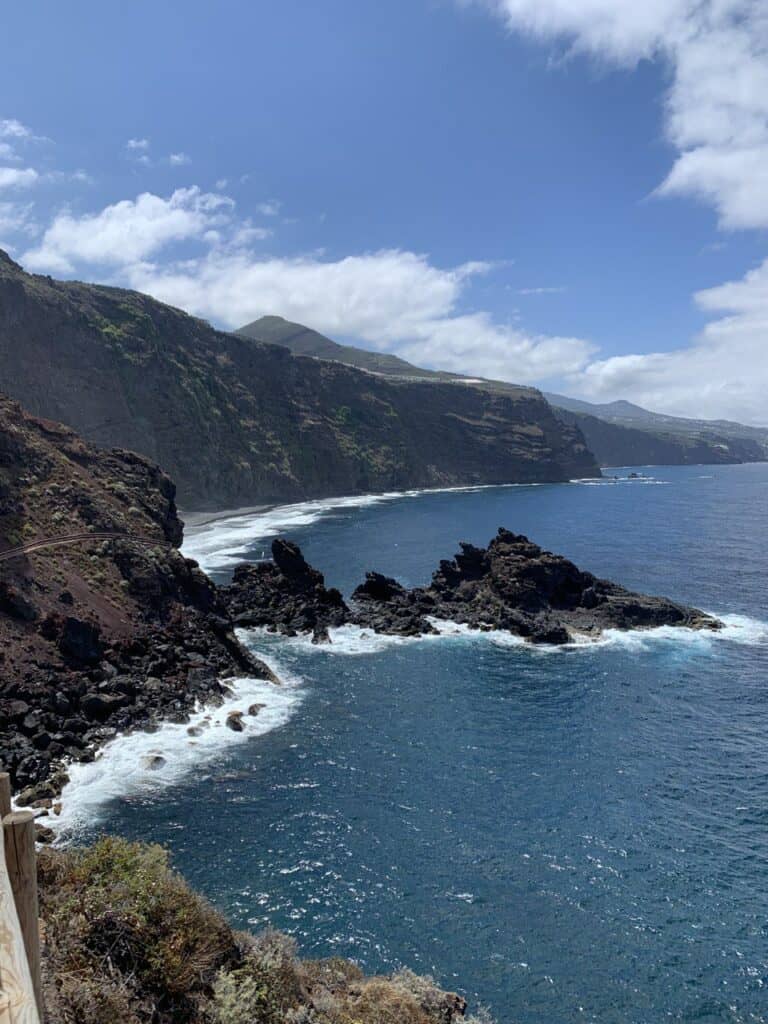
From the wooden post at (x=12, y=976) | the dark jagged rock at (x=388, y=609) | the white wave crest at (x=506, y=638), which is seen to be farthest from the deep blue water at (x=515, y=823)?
the wooden post at (x=12, y=976)

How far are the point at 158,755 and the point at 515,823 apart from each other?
15.3 meters

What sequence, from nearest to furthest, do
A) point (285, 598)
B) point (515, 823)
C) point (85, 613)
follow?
point (515, 823), point (85, 613), point (285, 598)

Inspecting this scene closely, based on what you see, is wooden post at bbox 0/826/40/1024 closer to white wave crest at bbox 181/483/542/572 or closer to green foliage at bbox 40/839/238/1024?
green foliage at bbox 40/839/238/1024

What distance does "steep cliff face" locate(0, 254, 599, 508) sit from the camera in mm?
110375

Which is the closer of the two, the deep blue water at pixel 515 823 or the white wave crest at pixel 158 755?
the deep blue water at pixel 515 823

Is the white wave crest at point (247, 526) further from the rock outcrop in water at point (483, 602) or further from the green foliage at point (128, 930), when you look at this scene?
the green foliage at point (128, 930)

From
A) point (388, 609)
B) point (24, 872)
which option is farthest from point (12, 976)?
point (388, 609)

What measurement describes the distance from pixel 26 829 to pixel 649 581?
68471mm

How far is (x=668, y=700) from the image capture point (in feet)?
125

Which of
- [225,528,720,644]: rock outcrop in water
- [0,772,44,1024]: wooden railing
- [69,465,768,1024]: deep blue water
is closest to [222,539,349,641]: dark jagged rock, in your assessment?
[225,528,720,644]: rock outcrop in water

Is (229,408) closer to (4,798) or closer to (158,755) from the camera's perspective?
(158,755)

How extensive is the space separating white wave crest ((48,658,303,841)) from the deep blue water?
0.85 meters

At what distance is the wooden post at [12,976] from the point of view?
251cm

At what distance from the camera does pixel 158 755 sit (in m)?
29.5
